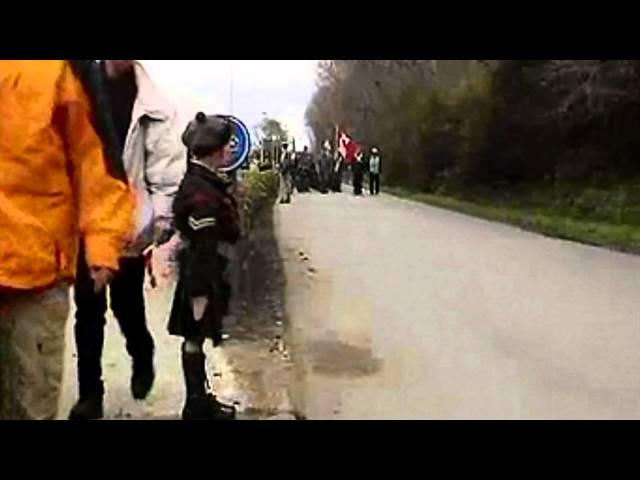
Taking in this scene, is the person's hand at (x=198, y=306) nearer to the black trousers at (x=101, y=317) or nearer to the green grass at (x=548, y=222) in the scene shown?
the black trousers at (x=101, y=317)

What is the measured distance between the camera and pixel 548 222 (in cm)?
424

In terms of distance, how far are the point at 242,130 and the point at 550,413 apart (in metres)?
1.04

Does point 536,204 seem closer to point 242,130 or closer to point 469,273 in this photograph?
point 469,273

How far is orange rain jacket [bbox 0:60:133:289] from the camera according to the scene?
221cm

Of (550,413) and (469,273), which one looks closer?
(550,413)

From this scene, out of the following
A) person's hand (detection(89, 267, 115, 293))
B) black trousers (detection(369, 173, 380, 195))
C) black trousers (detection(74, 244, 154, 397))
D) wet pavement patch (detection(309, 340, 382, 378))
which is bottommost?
wet pavement patch (detection(309, 340, 382, 378))

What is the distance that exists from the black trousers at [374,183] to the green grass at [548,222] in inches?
1.5

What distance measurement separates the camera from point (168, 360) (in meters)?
3.03

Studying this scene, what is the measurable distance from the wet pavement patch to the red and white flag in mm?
525

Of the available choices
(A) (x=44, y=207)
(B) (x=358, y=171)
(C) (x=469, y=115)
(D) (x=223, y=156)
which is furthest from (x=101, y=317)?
(C) (x=469, y=115)

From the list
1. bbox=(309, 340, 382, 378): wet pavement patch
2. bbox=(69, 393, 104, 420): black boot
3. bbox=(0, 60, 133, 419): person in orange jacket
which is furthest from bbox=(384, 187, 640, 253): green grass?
bbox=(0, 60, 133, 419): person in orange jacket

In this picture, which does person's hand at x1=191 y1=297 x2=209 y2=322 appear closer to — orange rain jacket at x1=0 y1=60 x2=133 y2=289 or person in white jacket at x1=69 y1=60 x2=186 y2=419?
person in white jacket at x1=69 y1=60 x2=186 y2=419

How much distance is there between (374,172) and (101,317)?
0.84 m
